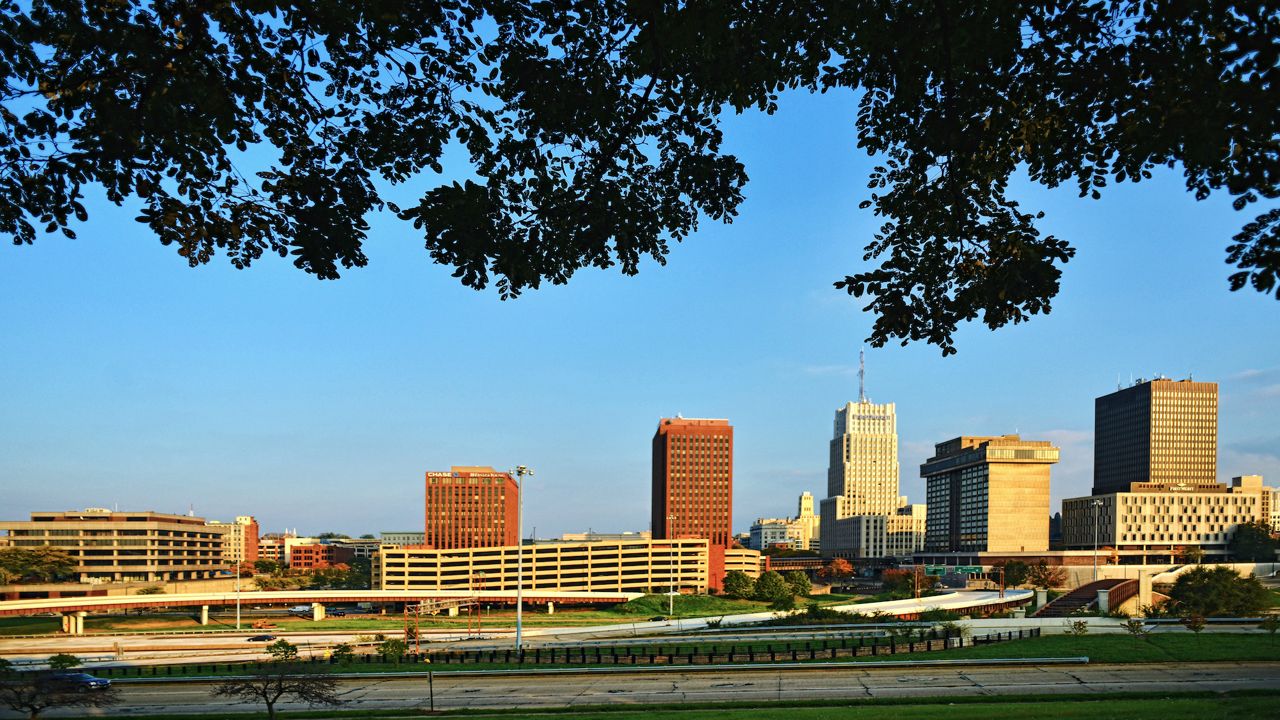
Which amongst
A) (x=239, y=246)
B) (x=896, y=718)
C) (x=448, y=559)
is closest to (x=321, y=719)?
(x=896, y=718)

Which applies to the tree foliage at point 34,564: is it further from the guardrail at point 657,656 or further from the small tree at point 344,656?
the small tree at point 344,656

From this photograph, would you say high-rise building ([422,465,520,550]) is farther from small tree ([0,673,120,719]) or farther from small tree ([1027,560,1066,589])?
small tree ([0,673,120,719])

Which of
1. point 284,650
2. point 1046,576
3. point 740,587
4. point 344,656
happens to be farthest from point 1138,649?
point 1046,576

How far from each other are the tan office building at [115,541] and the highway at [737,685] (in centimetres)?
12864

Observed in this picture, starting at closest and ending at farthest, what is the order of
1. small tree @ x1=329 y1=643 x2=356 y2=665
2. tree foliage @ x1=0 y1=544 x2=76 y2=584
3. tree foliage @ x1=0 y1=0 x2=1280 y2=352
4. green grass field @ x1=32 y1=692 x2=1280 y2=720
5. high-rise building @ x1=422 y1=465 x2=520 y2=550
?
tree foliage @ x1=0 y1=0 x2=1280 y2=352, green grass field @ x1=32 y1=692 x2=1280 y2=720, small tree @ x1=329 y1=643 x2=356 y2=665, tree foliage @ x1=0 y1=544 x2=76 y2=584, high-rise building @ x1=422 y1=465 x2=520 y2=550

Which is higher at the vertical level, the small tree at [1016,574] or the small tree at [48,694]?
the small tree at [48,694]

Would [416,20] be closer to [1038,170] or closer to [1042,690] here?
[1038,170]

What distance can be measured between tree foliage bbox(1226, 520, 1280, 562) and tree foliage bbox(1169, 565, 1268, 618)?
123530mm

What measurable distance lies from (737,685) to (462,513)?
164 meters

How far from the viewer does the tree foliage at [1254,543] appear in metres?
177

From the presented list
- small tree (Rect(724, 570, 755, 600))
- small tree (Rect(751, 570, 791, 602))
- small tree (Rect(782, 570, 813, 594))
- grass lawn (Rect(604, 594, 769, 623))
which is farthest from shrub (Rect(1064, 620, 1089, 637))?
small tree (Rect(782, 570, 813, 594))

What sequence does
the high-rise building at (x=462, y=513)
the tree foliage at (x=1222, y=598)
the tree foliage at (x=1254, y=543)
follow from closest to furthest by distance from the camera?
1. the tree foliage at (x=1222, y=598)
2. the tree foliage at (x=1254, y=543)
3. the high-rise building at (x=462, y=513)

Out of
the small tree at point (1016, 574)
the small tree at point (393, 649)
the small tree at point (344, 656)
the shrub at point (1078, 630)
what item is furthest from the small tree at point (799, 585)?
the small tree at point (393, 649)

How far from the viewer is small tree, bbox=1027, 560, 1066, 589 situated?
128962 mm
